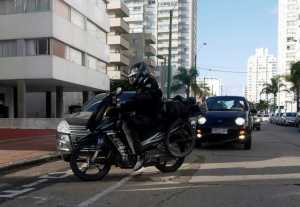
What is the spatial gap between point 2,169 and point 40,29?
27.7 meters

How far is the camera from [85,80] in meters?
44.6

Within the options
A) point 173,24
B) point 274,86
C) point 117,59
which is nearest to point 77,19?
point 117,59

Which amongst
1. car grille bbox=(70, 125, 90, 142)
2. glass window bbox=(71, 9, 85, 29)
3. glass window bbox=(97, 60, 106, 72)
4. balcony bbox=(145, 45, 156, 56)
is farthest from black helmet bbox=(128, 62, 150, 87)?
balcony bbox=(145, 45, 156, 56)

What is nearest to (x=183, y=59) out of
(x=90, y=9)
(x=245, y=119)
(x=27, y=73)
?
(x=90, y=9)

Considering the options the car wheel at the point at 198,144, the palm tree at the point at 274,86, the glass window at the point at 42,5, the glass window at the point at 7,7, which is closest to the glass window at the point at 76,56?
the glass window at the point at 42,5

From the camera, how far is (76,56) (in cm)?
4275

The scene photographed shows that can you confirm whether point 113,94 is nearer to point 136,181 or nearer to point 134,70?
point 134,70

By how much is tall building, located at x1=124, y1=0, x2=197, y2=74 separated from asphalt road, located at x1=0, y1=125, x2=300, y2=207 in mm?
78692

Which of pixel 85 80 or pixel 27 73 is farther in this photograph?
pixel 85 80

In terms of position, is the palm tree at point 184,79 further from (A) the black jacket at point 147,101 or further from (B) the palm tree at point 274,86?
(A) the black jacket at point 147,101

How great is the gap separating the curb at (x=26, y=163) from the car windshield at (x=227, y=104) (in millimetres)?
Answer: 5899

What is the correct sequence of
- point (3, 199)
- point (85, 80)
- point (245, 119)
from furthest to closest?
1. point (85, 80)
2. point (245, 119)
3. point (3, 199)

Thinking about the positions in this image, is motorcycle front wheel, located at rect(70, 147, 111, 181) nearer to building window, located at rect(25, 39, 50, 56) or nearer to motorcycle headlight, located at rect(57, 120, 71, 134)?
motorcycle headlight, located at rect(57, 120, 71, 134)

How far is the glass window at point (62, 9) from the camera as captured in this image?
3819cm
